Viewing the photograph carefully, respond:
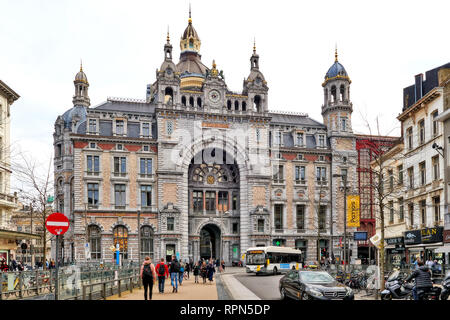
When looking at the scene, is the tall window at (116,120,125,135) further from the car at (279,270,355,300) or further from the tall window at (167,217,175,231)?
the car at (279,270,355,300)

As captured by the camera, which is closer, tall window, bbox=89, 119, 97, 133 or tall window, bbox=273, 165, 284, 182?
tall window, bbox=89, 119, 97, 133

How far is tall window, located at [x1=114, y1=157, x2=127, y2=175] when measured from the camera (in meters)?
70.2

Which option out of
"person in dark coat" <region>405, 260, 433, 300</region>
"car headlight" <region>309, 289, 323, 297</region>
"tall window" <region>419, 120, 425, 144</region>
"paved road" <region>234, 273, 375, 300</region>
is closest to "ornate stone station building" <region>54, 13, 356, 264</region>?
"paved road" <region>234, 273, 375, 300</region>

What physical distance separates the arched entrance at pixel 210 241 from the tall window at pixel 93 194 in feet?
50.5

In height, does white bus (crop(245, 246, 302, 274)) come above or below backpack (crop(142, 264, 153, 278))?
below

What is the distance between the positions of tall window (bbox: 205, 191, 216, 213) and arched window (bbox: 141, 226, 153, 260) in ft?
28.3

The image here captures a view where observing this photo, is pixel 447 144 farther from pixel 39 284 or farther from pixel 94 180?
pixel 94 180

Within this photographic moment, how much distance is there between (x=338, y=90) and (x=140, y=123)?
28162 millimetres

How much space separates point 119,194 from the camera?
7044cm

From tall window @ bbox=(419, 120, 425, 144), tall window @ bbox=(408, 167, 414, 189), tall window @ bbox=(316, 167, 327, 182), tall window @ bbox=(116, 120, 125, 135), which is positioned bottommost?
tall window @ bbox=(408, 167, 414, 189)

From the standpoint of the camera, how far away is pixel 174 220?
231 ft
